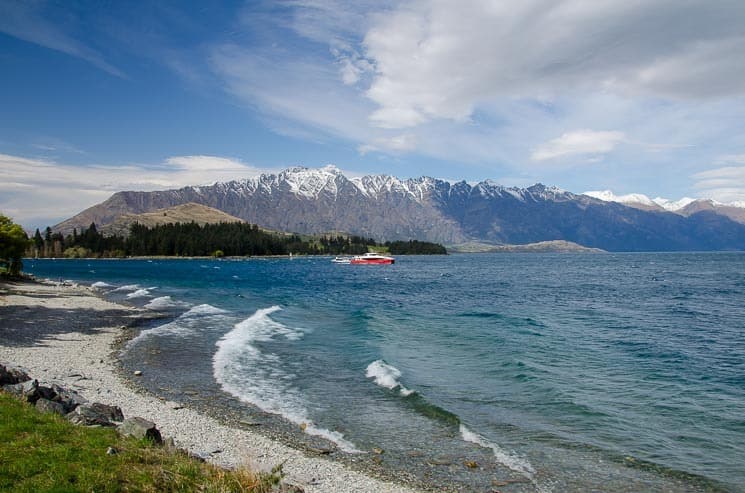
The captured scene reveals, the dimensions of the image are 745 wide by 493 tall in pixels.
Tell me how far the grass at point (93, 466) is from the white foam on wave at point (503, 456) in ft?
29.5

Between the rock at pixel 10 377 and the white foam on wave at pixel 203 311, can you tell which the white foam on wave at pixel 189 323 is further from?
the rock at pixel 10 377

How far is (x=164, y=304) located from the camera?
67125 mm

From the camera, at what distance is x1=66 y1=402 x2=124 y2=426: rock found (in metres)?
15.5

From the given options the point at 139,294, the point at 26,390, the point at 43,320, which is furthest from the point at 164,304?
the point at 26,390

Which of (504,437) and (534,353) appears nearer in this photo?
(504,437)

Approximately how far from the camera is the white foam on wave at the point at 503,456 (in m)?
17.0

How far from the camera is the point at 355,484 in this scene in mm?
15430

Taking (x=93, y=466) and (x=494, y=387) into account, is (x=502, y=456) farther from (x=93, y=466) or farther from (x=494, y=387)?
(x=93, y=466)

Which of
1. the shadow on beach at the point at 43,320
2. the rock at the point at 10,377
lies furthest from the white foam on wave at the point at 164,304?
the rock at the point at 10,377

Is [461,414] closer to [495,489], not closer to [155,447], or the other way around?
[495,489]

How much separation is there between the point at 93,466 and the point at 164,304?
59.9 m

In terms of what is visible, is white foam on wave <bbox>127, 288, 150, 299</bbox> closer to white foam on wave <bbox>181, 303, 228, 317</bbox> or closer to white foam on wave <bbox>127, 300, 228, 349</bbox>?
white foam on wave <bbox>181, 303, 228, 317</bbox>

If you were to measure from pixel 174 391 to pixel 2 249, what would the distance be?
72.2 m

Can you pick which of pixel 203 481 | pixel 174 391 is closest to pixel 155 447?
pixel 203 481
